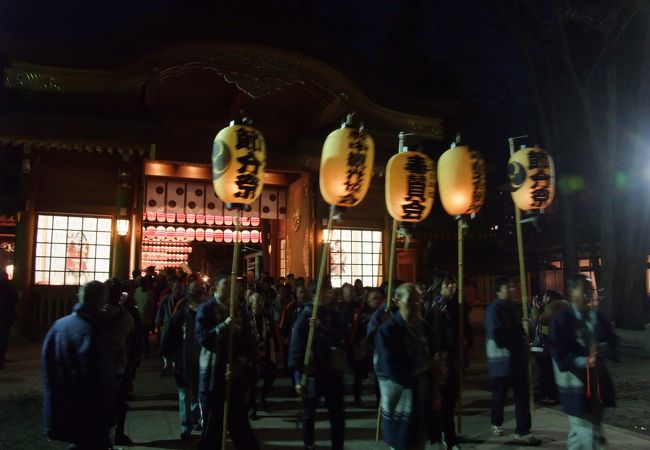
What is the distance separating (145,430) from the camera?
21.4 feet

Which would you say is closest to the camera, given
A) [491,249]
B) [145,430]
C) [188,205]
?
[145,430]

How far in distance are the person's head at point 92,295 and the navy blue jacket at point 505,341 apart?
4.40 m

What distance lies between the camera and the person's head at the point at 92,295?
3.99m

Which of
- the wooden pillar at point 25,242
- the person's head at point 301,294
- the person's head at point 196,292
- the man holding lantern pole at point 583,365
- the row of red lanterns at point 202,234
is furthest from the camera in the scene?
the row of red lanterns at point 202,234

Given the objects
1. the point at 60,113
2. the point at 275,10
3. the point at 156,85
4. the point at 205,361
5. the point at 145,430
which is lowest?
the point at 145,430

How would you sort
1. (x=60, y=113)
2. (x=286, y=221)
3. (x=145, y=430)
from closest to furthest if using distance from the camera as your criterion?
1. (x=145, y=430)
2. (x=60, y=113)
3. (x=286, y=221)

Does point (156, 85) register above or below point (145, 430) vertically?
above

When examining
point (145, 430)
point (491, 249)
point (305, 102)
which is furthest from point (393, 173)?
point (491, 249)

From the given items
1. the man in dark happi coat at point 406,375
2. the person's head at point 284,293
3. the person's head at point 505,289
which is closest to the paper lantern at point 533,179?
the person's head at point 505,289

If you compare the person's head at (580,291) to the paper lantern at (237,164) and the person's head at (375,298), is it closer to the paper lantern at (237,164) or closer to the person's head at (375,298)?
the person's head at (375,298)

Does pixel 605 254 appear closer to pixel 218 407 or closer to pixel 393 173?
pixel 393 173

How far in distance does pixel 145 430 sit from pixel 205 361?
7.22 ft

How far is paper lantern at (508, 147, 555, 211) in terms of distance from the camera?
751 centimetres

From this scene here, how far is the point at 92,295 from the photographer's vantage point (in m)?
4.03
